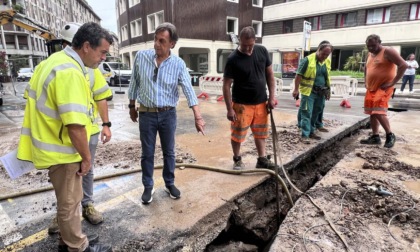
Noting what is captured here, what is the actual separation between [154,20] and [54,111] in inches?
922

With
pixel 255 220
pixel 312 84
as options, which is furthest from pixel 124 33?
pixel 255 220

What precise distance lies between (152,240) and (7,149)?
3943 mm

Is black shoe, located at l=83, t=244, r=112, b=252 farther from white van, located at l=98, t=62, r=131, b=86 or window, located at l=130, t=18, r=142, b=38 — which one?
window, located at l=130, t=18, r=142, b=38

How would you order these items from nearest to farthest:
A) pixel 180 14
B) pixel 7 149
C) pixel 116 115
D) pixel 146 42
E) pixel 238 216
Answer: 1. pixel 238 216
2. pixel 7 149
3. pixel 116 115
4. pixel 180 14
5. pixel 146 42

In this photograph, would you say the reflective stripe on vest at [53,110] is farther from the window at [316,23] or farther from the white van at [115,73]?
the window at [316,23]

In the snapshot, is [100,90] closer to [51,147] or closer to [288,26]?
[51,147]

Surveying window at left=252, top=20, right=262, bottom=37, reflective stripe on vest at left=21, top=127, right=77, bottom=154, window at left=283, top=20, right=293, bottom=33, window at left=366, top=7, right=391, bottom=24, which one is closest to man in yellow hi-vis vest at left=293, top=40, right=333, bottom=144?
reflective stripe on vest at left=21, top=127, right=77, bottom=154

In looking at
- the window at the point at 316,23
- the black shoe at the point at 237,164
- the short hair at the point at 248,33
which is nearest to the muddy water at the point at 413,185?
the black shoe at the point at 237,164

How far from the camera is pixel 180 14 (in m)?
21.6

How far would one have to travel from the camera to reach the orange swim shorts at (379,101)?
15.6 ft

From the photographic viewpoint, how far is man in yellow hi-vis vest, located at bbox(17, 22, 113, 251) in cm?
177

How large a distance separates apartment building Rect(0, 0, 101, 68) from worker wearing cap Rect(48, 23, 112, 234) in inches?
1461

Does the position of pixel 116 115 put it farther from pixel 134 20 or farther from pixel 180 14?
pixel 134 20

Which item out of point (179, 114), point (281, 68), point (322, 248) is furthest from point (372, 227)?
point (281, 68)
